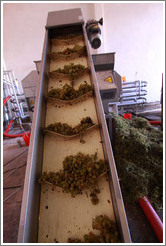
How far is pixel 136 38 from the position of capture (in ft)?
18.2

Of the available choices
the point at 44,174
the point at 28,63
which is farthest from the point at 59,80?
the point at 28,63

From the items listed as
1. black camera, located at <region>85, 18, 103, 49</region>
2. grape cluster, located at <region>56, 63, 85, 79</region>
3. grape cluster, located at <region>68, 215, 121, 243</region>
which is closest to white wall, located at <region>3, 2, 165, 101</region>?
black camera, located at <region>85, 18, 103, 49</region>

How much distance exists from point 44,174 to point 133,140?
4.58 ft

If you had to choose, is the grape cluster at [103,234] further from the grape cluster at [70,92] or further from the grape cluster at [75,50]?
the grape cluster at [75,50]

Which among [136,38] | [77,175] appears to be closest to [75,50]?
[77,175]

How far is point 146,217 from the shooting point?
1.55 meters

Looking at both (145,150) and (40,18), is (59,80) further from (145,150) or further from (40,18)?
(40,18)

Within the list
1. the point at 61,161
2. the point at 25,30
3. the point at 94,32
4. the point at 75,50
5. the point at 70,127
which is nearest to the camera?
the point at 61,161

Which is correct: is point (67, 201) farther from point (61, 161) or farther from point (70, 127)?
point (70, 127)

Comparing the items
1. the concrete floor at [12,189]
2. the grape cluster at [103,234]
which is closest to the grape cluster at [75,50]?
the grape cluster at [103,234]

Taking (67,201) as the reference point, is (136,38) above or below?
above

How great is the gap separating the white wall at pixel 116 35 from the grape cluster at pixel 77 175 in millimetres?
5593

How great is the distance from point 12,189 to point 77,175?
192cm

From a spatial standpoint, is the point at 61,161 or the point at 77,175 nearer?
the point at 77,175
